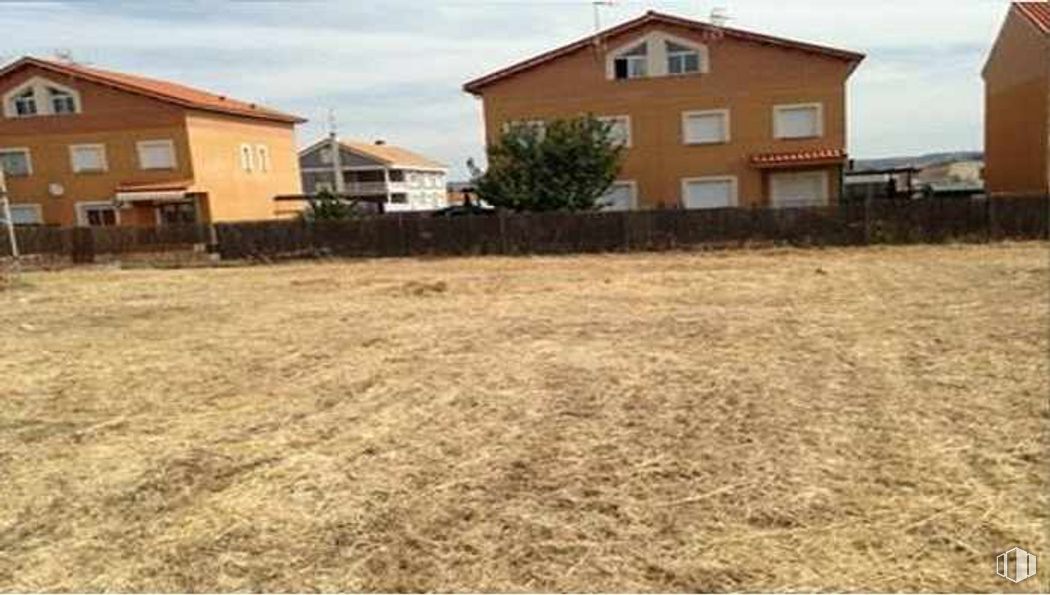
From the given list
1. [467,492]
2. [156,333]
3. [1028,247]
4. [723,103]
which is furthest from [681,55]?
[467,492]

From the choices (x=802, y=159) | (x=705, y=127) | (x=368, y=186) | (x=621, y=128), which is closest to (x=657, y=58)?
(x=621, y=128)

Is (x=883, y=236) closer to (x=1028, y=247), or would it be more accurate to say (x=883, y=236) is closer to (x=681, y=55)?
(x=1028, y=247)

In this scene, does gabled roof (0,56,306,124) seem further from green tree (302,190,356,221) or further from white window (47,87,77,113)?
green tree (302,190,356,221)

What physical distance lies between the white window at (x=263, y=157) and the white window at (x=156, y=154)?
580 centimetres

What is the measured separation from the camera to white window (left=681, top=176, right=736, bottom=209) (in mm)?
28219

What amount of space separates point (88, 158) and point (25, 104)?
3.50 metres

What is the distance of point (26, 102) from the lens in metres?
33.9

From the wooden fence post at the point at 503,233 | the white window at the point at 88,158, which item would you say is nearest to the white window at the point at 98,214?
the white window at the point at 88,158

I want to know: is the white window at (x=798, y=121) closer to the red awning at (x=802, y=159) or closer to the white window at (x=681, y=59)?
the red awning at (x=802, y=159)

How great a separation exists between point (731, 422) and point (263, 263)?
20.6 metres

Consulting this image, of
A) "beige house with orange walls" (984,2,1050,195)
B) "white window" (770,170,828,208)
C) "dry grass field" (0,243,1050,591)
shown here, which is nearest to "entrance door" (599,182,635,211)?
"white window" (770,170,828,208)

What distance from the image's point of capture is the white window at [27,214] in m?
34.2

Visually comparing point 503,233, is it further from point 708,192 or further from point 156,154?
point 156,154

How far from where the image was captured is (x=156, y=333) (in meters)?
11.1
